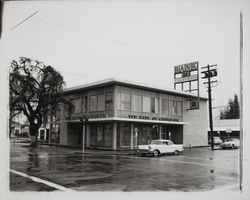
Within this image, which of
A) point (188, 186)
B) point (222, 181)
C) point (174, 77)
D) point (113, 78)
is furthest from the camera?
point (174, 77)

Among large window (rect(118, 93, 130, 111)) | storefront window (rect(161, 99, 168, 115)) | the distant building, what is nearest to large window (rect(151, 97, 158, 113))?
storefront window (rect(161, 99, 168, 115))

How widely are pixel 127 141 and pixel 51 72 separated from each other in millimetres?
11366

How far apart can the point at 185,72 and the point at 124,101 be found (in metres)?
12.8

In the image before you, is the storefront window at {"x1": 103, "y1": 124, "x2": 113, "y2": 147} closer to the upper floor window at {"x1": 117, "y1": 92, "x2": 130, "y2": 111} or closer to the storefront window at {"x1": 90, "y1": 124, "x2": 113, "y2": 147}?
the storefront window at {"x1": 90, "y1": 124, "x2": 113, "y2": 147}

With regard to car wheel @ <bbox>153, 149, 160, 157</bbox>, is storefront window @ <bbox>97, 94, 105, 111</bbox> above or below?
above

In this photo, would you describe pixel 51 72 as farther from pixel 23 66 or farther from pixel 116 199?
pixel 116 199

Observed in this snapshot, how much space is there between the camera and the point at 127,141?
31297 millimetres

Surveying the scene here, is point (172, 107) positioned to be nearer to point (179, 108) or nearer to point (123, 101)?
point (179, 108)

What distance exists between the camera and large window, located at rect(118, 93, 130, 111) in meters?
30.2

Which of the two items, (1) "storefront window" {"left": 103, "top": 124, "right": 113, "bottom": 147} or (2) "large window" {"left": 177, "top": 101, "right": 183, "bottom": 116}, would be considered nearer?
(1) "storefront window" {"left": 103, "top": 124, "right": 113, "bottom": 147}

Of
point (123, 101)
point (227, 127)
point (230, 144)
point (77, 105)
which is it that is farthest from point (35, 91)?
point (227, 127)

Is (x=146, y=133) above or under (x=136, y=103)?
under

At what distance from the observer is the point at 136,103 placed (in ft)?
105

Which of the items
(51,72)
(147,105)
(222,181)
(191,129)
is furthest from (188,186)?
(191,129)
